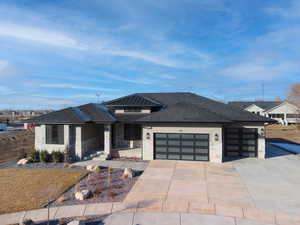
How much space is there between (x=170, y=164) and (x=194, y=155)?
2093mm

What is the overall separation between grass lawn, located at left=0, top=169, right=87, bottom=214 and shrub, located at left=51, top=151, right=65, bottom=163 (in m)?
1.97

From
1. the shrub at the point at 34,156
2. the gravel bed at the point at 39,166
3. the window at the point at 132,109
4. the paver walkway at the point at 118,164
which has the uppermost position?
the window at the point at 132,109

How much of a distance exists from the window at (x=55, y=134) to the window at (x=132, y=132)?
5.17 meters

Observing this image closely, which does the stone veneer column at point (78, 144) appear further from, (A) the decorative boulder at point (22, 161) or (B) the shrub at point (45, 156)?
(A) the decorative boulder at point (22, 161)

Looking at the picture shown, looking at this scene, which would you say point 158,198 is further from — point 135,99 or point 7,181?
point 135,99

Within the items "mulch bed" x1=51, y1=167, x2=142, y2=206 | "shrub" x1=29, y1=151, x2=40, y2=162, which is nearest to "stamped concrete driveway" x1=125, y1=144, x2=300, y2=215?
"mulch bed" x1=51, y1=167, x2=142, y2=206

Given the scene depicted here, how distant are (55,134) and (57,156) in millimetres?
1799

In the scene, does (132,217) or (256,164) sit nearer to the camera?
(132,217)

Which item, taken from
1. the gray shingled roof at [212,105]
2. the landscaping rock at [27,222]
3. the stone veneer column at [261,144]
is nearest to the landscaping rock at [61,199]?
the landscaping rock at [27,222]

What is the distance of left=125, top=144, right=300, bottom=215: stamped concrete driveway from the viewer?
771 cm

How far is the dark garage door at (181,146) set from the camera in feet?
45.3

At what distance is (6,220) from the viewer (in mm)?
6445

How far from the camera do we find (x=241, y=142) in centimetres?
1518

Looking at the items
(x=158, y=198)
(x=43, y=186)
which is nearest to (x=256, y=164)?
(x=158, y=198)
